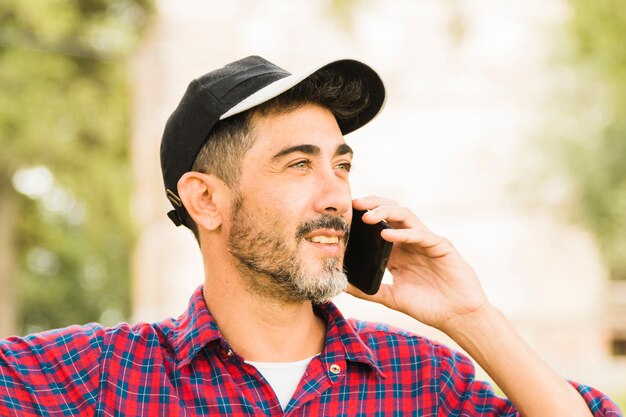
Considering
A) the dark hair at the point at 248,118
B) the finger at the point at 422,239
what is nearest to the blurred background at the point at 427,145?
the dark hair at the point at 248,118

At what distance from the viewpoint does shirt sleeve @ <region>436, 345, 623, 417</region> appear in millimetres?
2146

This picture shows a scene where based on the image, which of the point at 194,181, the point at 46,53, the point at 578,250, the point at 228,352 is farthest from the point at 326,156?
the point at 578,250

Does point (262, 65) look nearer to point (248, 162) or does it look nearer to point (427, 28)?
point (248, 162)

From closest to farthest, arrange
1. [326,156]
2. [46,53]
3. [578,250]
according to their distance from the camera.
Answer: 1. [326,156]
2. [46,53]
3. [578,250]

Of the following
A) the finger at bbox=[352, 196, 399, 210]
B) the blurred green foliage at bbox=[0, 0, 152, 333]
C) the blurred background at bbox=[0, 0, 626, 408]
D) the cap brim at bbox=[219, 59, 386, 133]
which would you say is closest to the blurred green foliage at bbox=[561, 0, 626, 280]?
the blurred background at bbox=[0, 0, 626, 408]

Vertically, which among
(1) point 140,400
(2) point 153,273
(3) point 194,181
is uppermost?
(2) point 153,273

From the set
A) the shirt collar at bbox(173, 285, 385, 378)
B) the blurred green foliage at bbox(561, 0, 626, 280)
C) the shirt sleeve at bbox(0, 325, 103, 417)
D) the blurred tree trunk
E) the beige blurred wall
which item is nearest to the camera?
the shirt sleeve at bbox(0, 325, 103, 417)

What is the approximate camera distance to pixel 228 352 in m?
2.14

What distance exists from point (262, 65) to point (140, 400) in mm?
869

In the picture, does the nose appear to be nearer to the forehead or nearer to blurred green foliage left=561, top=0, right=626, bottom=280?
the forehead

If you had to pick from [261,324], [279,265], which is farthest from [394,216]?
[261,324]

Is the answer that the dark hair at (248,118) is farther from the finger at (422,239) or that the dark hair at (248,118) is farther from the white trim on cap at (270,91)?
the finger at (422,239)

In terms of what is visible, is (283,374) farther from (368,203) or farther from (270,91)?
(270,91)

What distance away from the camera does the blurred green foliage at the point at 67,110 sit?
1183cm
